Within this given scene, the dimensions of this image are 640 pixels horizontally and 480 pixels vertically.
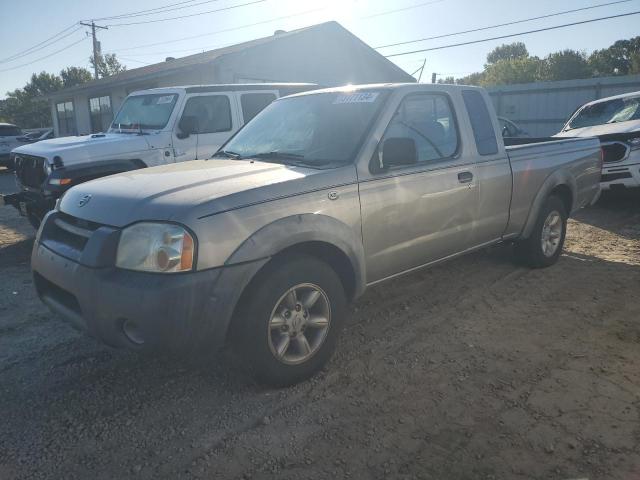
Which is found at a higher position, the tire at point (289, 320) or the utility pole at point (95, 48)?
the utility pole at point (95, 48)

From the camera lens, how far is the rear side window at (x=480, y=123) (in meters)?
4.41

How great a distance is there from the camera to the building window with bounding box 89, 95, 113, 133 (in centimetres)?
2120

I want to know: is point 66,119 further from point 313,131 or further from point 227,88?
point 313,131

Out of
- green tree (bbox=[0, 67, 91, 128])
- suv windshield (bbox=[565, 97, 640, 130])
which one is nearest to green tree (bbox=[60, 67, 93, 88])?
green tree (bbox=[0, 67, 91, 128])

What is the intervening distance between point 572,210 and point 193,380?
4495 millimetres

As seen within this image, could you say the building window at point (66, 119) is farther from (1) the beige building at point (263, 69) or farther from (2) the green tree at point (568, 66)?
(2) the green tree at point (568, 66)

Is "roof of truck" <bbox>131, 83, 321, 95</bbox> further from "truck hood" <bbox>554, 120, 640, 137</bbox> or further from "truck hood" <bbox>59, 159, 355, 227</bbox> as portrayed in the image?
"truck hood" <bbox>554, 120, 640, 137</bbox>

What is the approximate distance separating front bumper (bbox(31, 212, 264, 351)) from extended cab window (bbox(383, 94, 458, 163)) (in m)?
1.72

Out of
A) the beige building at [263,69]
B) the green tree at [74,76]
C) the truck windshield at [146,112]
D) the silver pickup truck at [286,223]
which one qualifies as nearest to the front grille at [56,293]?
the silver pickup truck at [286,223]

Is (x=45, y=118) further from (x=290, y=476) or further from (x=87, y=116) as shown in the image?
(x=290, y=476)

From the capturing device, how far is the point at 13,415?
2.92 m

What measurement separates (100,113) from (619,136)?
66.1 feet

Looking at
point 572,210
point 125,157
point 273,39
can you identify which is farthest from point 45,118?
point 572,210

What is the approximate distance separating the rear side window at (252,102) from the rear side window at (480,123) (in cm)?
419
